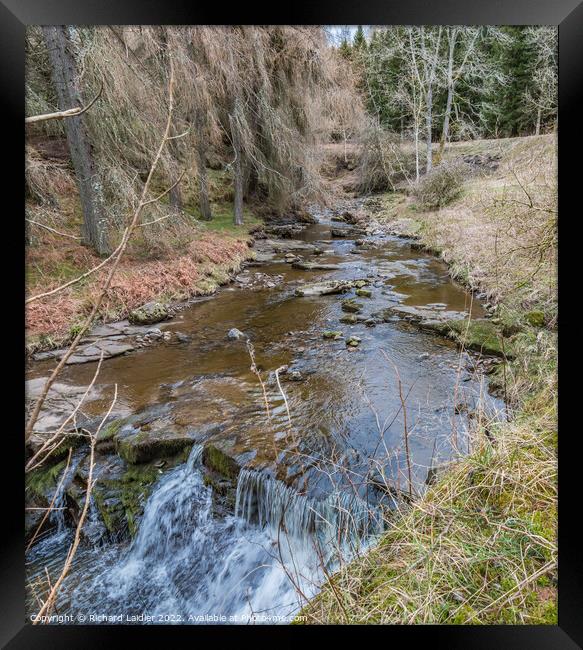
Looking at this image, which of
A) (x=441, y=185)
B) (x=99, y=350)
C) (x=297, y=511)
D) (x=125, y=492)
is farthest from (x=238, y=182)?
(x=297, y=511)

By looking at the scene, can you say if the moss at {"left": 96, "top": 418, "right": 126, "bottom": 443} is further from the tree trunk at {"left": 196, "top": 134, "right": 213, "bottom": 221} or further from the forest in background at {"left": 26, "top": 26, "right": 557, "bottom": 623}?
the tree trunk at {"left": 196, "top": 134, "right": 213, "bottom": 221}

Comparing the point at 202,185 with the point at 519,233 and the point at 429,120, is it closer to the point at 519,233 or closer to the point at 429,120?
the point at 429,120

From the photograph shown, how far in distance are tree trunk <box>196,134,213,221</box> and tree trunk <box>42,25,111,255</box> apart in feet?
5.01

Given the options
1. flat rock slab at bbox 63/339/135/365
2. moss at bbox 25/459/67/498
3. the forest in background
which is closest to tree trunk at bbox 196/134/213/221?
the forest in background

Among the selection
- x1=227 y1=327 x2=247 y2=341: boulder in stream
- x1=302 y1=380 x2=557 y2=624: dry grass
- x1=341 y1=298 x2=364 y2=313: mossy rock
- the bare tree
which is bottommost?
x1=302 y1=380 x2=557 y2=624: dry grass

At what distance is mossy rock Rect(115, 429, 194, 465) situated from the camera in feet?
8.99

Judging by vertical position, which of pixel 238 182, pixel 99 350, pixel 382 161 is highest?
pixel 382 161

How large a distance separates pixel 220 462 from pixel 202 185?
4.63 m

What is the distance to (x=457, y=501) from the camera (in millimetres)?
1670

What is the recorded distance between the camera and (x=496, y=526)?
1513mm

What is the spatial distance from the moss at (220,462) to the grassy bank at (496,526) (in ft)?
3.48
